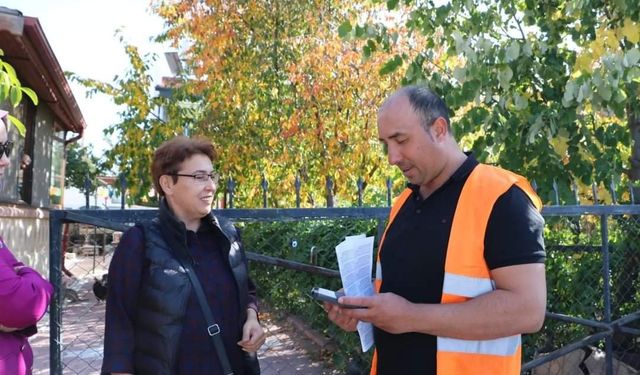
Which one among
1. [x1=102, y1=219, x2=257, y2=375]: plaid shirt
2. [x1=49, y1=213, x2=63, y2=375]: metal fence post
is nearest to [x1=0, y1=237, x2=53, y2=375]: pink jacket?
[x1=102, y1=219, x2=257, y2=375]: plaid shirt

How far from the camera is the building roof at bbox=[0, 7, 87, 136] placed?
19.5 ft

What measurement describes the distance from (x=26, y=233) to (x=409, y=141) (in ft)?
28.6

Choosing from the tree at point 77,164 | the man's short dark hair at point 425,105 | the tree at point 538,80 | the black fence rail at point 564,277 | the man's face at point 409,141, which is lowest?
the black fence rail at point 564,277

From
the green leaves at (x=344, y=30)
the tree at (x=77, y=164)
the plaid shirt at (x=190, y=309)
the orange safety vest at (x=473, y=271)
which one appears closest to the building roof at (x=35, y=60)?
the green leaves at (x=344, y=30)

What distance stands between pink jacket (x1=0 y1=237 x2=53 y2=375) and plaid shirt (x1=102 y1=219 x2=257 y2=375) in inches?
10.7

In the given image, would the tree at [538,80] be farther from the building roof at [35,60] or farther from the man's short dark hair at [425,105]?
the building roof at [35,60]

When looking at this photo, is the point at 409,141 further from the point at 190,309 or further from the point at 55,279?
the point at 55,279

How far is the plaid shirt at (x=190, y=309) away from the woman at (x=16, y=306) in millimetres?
273

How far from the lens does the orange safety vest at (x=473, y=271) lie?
181 cm

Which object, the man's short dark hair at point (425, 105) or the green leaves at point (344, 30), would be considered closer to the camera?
the man's short dark hair at point (425, 105)

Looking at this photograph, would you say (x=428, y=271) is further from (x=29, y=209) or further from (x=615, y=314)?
(x=29, y=209)

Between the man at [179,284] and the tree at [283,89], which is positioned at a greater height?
the tree at [283,89]

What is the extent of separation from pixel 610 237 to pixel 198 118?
342 inches

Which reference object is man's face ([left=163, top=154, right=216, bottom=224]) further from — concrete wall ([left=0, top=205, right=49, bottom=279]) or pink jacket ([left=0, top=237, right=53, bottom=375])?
concrete wall ([left=0, top=205, right=49, bottom=279])
